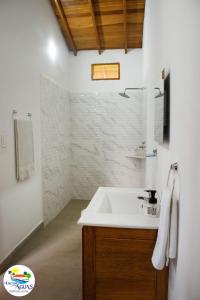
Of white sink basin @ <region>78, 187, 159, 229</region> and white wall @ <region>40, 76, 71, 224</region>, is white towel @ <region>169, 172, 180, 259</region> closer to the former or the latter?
white sink basin @ <region>78, 187, 159, 229</region>

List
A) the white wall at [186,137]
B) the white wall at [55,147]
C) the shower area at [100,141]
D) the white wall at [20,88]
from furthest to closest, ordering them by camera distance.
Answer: the shower area at [100,141]
the white wall at [55,147]
the white wall at [20,88]
the white wall at [186,137]

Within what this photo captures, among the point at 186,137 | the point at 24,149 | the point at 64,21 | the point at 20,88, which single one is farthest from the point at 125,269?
the point at 64,21

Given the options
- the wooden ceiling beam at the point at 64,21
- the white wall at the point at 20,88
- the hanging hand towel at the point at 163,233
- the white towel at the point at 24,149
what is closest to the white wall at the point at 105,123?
the wooden ceiling beam at the point at 64,21

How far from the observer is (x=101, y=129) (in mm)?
4582

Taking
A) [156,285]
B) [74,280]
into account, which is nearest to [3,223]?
[74,280]

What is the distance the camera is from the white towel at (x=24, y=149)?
98.6 inches

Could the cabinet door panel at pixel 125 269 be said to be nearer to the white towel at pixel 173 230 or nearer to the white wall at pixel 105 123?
the white towel at pixel 173 230

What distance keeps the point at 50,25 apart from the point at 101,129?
1981 mm

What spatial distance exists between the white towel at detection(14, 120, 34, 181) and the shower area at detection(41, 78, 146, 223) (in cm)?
136

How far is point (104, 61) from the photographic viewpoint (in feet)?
14.9

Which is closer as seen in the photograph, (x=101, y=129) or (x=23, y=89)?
(x=23, y=89)

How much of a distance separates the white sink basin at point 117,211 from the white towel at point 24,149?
3.19 ft

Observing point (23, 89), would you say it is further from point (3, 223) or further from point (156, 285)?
point (156, 285)

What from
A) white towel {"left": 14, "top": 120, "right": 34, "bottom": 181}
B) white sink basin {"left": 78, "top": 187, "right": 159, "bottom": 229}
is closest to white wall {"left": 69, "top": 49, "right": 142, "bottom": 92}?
white towel {"left": 14, "top": 120, "right": 34, "bottom": 181}
